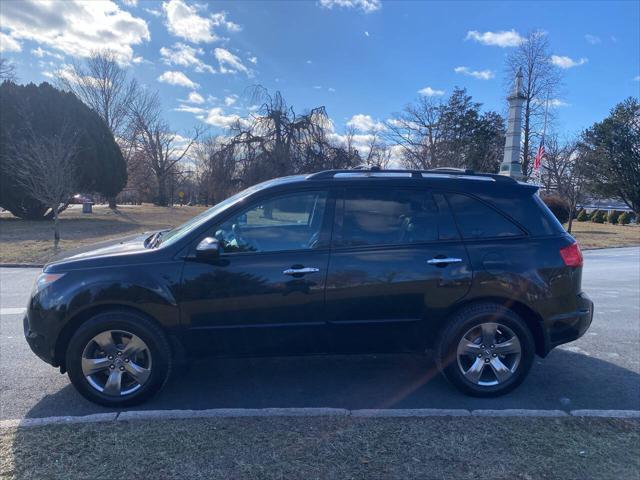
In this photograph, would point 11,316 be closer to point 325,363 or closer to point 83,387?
point 83,387

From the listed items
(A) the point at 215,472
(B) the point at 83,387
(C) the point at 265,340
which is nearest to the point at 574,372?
(C) the point at 265,340

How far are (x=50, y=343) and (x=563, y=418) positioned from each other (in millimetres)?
3958

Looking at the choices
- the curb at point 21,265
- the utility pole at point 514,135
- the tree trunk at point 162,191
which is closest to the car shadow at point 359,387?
the curb at point 21,265

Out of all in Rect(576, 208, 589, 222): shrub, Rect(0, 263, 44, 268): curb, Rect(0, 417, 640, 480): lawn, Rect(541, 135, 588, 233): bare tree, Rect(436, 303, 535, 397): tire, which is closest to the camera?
Rect(0, 417, 640, 480): lawn

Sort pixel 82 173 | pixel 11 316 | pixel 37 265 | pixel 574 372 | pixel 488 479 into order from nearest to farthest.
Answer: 1. pixel 488 479
2. pixel 574 372
3. pixel 11 316
4. pixel 37 265
5. pixel 82 173

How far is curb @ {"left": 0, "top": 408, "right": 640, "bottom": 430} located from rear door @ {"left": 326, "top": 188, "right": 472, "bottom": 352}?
22.3 inches

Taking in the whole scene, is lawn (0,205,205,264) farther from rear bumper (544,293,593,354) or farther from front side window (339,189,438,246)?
rear bumper (544,293,593,354)

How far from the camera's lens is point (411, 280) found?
3.60 meters

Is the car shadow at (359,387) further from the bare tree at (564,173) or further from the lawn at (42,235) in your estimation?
the bare tree at (564,173)

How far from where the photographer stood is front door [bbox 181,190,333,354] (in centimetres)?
348

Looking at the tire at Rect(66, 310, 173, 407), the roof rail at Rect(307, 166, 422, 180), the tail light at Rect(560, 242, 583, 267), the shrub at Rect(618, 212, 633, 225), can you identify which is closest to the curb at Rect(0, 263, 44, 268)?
the tire at Rect(66, 310, 173, 407)

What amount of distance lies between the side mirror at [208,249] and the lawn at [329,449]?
1.19 metres

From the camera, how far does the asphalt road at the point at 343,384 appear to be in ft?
11.7

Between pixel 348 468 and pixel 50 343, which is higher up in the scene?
pixel 50 343
